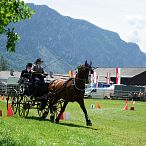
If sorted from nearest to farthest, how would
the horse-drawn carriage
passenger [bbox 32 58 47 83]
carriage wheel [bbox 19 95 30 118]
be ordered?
1. the horse-drawn carriage
2. passenger [bbox 32 58 47 83]
3. carriage wheel [bbox 19 95 30 118]

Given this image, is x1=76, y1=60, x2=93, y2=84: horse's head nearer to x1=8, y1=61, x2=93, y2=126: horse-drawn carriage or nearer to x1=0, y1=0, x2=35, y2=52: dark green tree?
x1=8, y1=61, x2=93, y2=126: horse-drawn carriage

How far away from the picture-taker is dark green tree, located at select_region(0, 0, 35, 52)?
10859 millimetres

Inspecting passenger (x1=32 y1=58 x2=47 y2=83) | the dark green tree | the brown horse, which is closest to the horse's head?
the brown horse

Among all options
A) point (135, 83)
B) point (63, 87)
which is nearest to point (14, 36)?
point (63, 87)

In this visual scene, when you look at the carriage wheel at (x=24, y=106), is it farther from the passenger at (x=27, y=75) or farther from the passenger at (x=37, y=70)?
the passenger at (x=37, y=70)

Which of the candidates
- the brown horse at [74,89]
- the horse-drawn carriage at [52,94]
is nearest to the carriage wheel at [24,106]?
the horse-drawn carriage at [52,94]

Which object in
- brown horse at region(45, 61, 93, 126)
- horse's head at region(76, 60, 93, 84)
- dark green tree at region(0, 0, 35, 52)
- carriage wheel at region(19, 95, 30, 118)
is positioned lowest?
carriage wheel at region(19, 95, 30, 118)

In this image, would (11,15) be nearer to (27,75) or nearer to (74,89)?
(74,89)

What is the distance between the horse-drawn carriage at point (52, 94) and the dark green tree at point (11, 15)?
8.42 m

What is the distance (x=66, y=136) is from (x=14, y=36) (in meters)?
4.41

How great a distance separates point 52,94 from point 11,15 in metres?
10.6

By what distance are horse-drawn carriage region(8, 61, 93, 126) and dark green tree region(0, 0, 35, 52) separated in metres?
8.42

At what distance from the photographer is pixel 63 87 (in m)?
21.0

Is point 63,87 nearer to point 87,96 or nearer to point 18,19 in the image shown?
point 18,19
